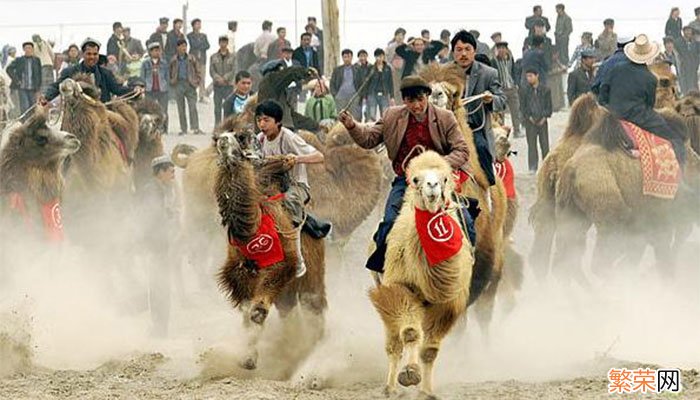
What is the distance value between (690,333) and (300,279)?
409 centimetres

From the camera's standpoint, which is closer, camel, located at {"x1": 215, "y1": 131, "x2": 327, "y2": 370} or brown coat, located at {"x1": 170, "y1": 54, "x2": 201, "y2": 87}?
camel, located at {"x1": 215, "y1": 131, "x2": 327, "y2": 370}


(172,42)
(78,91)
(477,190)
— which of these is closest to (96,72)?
(78,91)

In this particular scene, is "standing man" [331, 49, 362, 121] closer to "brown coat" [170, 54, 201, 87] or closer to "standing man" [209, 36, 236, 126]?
"standing man" [209, 36, 236, 126]

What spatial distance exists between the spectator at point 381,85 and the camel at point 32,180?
1149 centimetres

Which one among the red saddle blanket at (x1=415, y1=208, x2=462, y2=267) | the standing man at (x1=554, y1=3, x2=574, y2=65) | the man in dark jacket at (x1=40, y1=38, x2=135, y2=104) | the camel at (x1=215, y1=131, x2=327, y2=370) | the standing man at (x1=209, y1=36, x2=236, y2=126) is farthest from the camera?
the standing man at (x1=554, y1=3, x2=574, y2=65)

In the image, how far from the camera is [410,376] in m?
9.12

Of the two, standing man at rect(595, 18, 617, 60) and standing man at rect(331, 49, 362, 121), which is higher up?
standing man at rect(595, 18, 617, 60)

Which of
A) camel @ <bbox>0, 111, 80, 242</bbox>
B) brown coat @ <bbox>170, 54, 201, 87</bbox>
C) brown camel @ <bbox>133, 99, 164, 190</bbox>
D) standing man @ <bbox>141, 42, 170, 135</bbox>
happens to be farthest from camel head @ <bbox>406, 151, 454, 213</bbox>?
brown coat @ <bbox>170, 54, 201, 87</bbox>

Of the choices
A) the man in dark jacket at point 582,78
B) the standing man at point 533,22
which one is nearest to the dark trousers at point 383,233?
the man in dark jacket at point 582,78

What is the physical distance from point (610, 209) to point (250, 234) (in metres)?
5.03

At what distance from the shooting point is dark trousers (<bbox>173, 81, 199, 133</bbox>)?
1033 inches

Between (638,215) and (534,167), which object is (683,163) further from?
(534,167)

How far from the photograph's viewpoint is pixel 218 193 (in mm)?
10844

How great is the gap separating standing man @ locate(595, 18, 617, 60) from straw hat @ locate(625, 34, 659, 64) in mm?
12741
